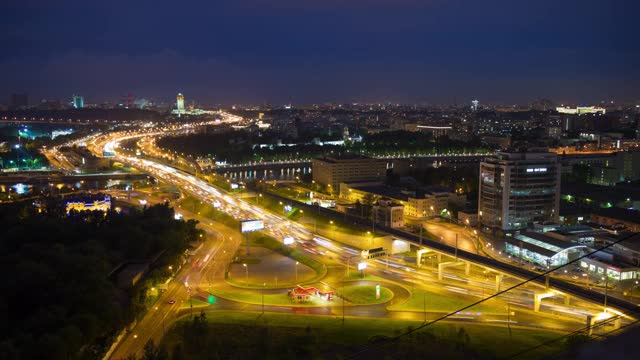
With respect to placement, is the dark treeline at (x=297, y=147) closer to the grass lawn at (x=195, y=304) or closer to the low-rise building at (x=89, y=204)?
the low-rise building at (x=89, y=204)

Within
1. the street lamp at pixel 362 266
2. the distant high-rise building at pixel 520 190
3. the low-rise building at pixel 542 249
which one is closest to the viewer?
the street lamp at pixel 362 266

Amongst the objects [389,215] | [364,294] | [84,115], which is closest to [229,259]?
[364,294]

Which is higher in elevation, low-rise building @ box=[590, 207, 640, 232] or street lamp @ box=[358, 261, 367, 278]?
low-rise building @ box=[590, 207, 640, 232]

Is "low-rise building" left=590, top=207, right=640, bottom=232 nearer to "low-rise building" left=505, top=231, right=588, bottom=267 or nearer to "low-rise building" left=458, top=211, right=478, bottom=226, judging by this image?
"low-rise building" left=505, top=231, right=588, bottom=267

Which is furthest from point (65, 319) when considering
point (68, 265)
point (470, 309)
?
point (470, 309)

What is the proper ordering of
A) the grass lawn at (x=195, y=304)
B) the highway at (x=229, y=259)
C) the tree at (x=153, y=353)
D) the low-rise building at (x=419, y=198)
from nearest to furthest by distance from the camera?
1. the tree at (x=153, y=353)
2. the highway at (x=229, y=259)
3. the grass lawn at (x=195, y=304)
4. the low-rise building at (x=419, y=198)

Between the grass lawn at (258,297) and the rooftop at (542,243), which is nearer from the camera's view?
the grass lawn at (258,297)

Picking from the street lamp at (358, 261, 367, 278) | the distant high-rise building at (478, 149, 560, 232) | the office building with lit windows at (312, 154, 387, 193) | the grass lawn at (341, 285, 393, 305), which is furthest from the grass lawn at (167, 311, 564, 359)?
Result: the office building with lit windows at (312, 154, 387, 193)

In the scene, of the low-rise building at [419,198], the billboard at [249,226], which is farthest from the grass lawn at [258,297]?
the low-rise building at [419,198]
